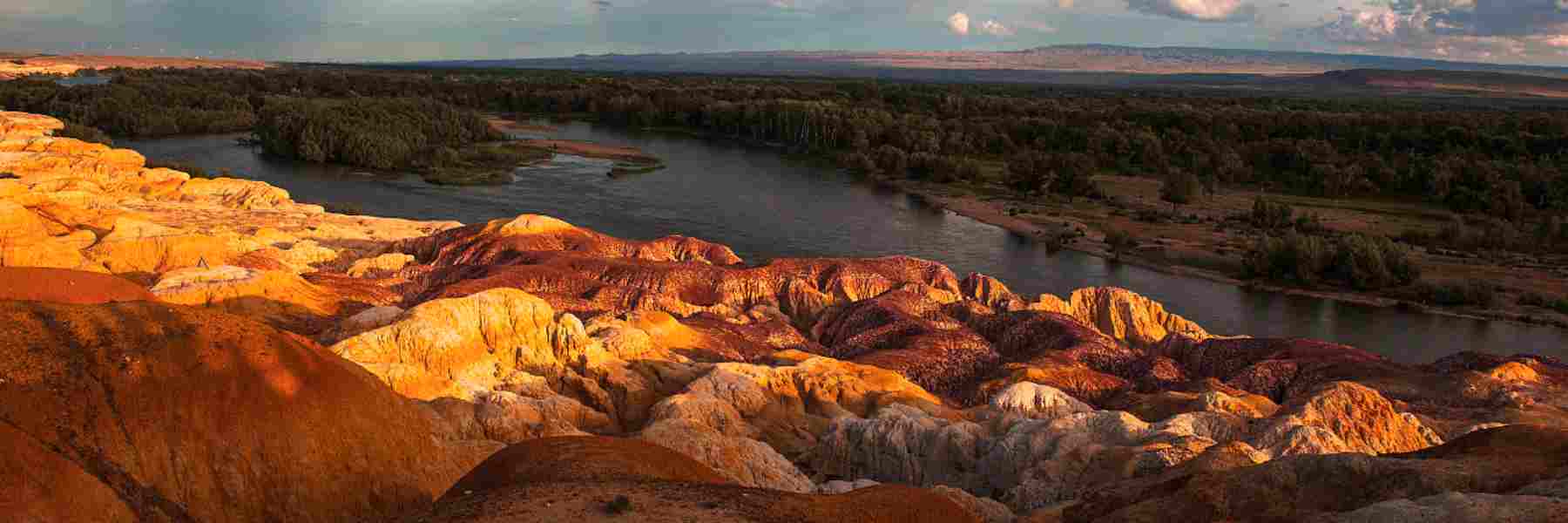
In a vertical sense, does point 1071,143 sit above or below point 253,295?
below

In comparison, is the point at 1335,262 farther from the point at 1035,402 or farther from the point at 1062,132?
the point at 1062,132

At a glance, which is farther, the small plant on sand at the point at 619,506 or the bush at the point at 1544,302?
the bush at the point at 1544,302

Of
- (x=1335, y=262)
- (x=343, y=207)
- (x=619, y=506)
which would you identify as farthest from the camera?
(x=343, y=207)

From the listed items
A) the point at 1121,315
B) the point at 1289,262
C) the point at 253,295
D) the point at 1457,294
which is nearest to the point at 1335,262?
the point at 1289,262

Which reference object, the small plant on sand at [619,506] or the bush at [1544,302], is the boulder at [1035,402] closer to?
the small plant on sand at [619,506]

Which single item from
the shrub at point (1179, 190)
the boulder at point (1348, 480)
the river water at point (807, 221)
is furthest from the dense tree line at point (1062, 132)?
the boulder at point (1348, 480)

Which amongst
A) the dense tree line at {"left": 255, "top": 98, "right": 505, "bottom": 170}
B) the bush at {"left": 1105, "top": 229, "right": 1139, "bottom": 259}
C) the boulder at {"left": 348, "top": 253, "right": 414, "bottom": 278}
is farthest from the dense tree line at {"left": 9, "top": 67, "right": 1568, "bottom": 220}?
the boulder at {"left": 348, "top": 253, "right": 414, "bottom": 278}
